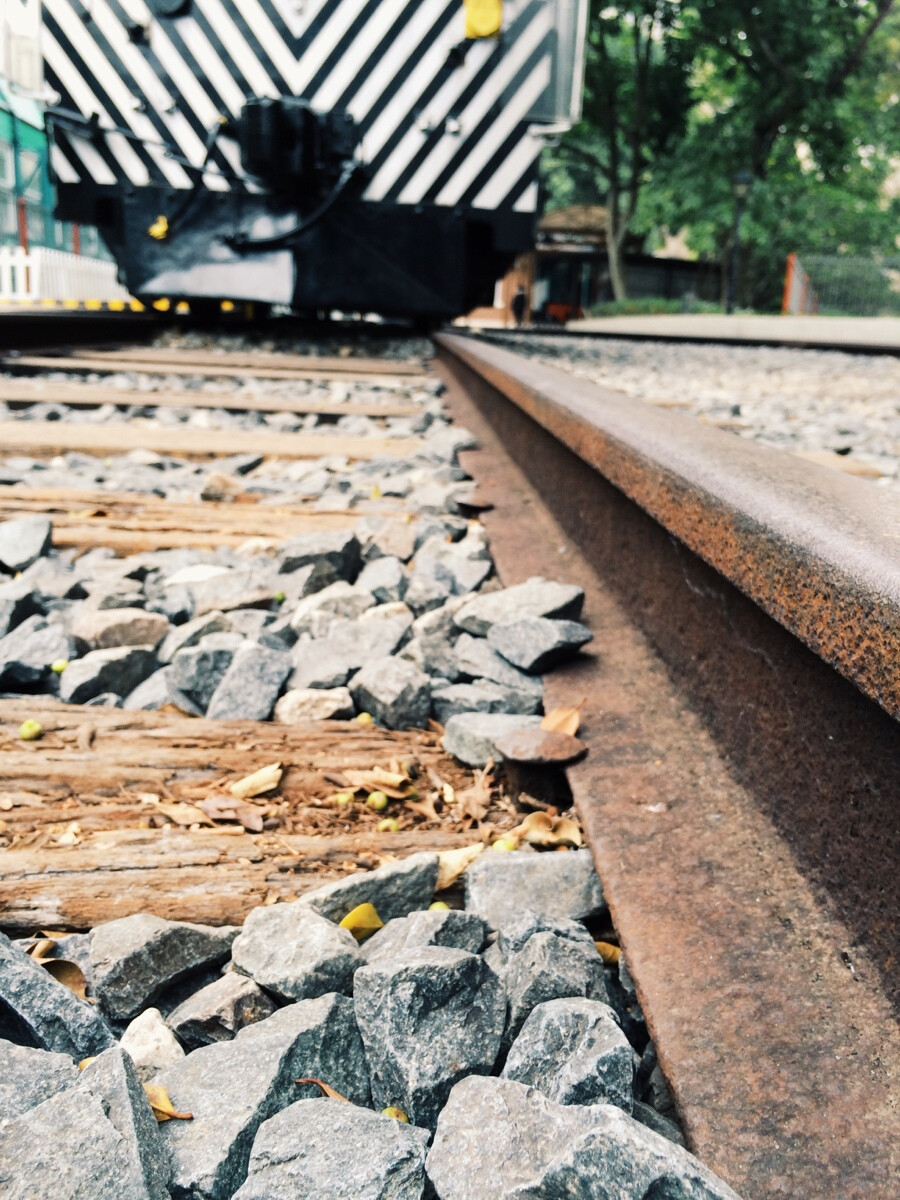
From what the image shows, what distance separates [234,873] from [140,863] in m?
0.10

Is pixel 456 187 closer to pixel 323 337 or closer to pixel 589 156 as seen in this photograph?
pixel 323 337

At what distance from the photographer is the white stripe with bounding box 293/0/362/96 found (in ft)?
20.0

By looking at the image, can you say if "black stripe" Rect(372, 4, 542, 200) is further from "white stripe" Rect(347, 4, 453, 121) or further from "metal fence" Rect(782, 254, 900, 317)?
"metal fence" Rect(782, 254, 900, 317)

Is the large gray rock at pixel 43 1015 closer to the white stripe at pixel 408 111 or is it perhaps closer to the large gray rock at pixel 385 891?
the large gray rock at pixel 385 891

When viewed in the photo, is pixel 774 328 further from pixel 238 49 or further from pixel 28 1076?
pixel 28 1076

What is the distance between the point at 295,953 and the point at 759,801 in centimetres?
47

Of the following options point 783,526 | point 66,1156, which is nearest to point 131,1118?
point 66,1156

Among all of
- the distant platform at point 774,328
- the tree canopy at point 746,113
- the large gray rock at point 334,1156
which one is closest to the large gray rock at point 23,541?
the large gray rock at point 334,1156

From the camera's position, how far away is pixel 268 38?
20.0 feet

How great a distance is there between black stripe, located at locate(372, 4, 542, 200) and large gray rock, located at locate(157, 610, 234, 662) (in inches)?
207

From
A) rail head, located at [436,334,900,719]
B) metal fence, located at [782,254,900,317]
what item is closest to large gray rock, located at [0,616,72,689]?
rail head, located at [436,334,900,719]

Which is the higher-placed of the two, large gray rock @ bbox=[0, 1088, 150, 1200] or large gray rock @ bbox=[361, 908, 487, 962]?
large gray rock @ bbox=[0, 1088, 150, 1200]

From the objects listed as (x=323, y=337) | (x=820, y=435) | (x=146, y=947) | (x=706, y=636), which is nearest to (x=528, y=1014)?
(x=146, y=947)

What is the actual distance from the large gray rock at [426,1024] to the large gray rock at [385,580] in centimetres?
111
